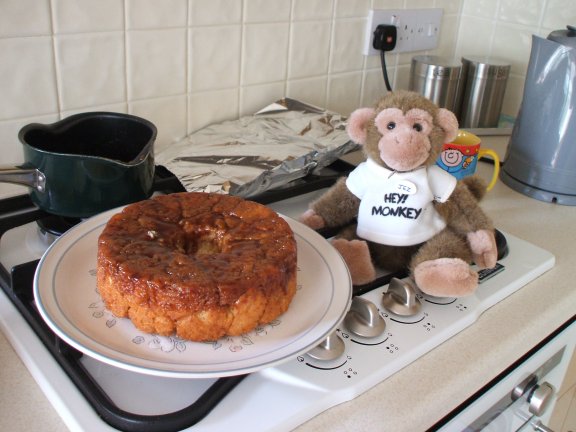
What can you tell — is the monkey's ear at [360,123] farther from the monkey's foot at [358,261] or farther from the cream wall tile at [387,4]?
the cream wall tile at [387,4]

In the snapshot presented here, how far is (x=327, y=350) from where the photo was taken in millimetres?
550

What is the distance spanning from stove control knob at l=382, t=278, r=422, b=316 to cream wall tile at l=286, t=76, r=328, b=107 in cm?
51

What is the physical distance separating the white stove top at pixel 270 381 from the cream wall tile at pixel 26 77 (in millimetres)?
268

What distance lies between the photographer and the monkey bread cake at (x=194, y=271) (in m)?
0.50

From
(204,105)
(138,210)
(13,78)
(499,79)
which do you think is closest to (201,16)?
(204,105)

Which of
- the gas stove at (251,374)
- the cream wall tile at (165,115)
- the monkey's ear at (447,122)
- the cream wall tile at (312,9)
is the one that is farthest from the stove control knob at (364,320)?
the cream wall tile at (312,9)

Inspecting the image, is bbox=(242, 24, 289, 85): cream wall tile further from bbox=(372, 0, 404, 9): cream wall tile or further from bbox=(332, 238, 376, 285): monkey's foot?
bbox=(332, 238, 376, 285): monkey's foot

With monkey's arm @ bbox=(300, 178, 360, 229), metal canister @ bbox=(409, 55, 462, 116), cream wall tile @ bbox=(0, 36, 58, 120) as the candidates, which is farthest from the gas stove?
metal canister @ bbox=(409, 55, 462, 116)

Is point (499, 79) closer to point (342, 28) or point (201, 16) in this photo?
point (342, 28)

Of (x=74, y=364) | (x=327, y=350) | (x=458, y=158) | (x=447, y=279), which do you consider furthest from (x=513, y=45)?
(x=74, y=364)

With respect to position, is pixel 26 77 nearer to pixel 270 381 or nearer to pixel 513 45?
pixel 270 381

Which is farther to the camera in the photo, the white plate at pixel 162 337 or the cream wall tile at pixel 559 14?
the cream wall tile at pixel 559 14

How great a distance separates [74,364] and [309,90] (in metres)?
0.70

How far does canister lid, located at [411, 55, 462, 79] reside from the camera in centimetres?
110
